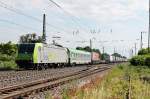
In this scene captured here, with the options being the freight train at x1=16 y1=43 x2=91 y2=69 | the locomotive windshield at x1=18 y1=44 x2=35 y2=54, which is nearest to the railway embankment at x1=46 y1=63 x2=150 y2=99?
the freight train at x1=16 y1=43 x2=91 y2=69

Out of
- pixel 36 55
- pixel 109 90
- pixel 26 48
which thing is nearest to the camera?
pixel 109 90

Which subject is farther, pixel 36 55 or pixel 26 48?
pixel 26 48

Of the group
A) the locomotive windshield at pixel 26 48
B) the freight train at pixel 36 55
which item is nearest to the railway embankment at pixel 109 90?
the freight train at pixel 36 55

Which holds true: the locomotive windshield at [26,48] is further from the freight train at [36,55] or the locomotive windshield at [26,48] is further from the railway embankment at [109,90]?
the railway embankment at [109,90]

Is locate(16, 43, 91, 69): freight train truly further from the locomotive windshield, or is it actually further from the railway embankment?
the railway embankment

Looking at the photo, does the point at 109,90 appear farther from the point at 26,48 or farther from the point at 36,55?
the point at 26,48

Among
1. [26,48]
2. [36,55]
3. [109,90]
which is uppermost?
[26,48]

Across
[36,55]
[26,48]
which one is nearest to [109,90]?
[36,55]

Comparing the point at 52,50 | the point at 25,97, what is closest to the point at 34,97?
the point at 25,97

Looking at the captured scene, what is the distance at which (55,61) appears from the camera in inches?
1967

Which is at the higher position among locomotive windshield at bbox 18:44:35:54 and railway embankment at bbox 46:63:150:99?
locomotive windshield at bbox 18:44:35:54

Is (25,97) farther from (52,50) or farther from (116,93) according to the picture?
(52,50)

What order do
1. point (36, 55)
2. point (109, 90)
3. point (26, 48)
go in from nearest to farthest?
point (109, 90), point (36, 55), point (26, 48)

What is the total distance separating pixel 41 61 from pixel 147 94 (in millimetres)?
26188
